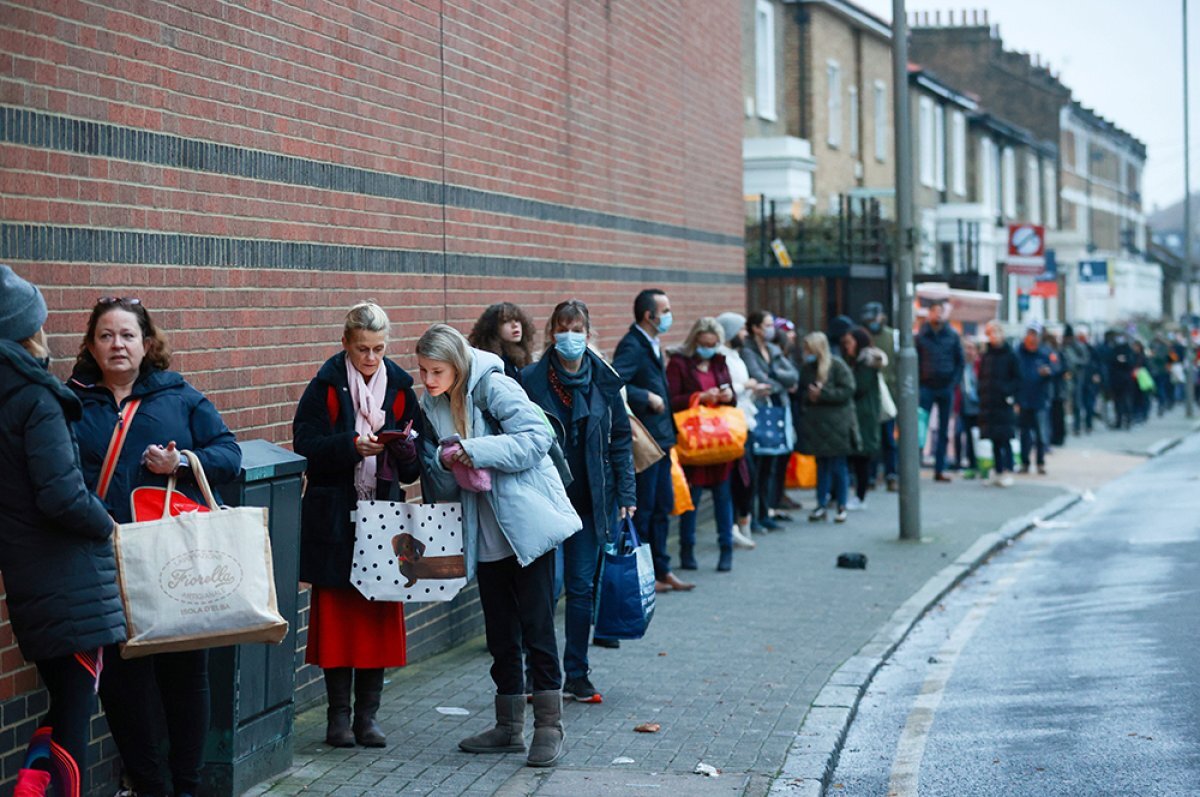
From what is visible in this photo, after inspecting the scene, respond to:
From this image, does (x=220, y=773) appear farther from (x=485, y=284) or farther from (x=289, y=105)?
(x=485, y=284)

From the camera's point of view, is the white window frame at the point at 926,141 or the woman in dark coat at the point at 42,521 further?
the white window frame at the point at 926,141

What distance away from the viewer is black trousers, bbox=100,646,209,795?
219 inches

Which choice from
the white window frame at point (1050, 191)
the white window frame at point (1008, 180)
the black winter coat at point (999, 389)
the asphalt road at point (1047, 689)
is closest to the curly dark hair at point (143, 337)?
the asphalt road at point (1047, 689)

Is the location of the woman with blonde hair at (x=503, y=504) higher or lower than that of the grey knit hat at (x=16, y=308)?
lower

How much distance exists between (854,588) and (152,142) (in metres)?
6.88

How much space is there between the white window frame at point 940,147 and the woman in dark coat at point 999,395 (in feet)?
78.9

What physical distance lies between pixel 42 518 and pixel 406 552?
6.69 ft

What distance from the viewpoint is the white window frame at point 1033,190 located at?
56.6 m

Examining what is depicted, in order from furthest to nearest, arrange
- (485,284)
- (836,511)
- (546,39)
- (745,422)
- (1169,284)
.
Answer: (1169,284) < (836,511) < (745,422) < (546,39) < (485,284)

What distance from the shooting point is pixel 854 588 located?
12.0 meters

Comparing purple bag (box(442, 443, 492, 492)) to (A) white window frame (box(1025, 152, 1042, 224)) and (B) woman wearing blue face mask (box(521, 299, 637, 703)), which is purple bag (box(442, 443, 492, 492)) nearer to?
(B) woman wearing blue face mask (box(521, 299, 637, 703))

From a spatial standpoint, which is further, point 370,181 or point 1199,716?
point 370,181

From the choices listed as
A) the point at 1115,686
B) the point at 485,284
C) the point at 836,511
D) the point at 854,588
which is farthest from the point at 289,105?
the point at 836,511

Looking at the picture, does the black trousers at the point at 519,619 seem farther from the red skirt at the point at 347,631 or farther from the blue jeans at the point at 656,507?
the blue jeans at the point at 656,507
